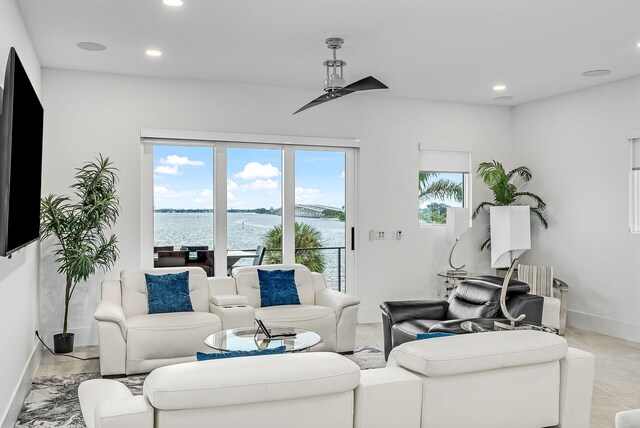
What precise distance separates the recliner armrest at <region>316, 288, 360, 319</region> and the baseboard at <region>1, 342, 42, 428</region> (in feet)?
8.38

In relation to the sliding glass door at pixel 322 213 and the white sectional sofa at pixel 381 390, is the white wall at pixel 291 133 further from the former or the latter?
the white sectional sofa at pixel 381 390

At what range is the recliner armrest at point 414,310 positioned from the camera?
4557 mm

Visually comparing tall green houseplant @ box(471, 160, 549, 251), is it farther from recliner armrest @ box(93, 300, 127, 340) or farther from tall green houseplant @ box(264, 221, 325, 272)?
recliner armrest @ box(93, 300, 127, 340)

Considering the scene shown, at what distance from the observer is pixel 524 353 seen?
221 cm

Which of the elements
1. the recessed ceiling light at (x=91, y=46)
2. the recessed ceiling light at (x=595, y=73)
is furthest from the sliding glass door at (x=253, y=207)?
the recessed ceiling light at (x=595, y=73)

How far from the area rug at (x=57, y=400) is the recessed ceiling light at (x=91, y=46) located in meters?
2.75

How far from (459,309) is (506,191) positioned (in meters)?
2.62

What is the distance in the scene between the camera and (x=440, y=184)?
6977 millimetres

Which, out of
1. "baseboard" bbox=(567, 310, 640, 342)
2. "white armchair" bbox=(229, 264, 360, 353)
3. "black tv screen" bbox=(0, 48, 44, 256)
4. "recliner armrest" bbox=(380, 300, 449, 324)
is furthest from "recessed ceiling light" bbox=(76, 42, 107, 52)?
"baseboard" bbox=(567, 310, 640, 342)

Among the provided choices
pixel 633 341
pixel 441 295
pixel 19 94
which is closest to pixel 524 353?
pixel 19 94

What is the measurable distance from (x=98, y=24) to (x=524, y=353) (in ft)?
12.2

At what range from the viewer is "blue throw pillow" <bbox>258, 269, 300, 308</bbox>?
5148 millimetres

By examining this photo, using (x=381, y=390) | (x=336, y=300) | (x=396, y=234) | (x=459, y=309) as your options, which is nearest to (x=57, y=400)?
(x=336, y=300)

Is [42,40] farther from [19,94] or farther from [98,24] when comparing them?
[19,94]
